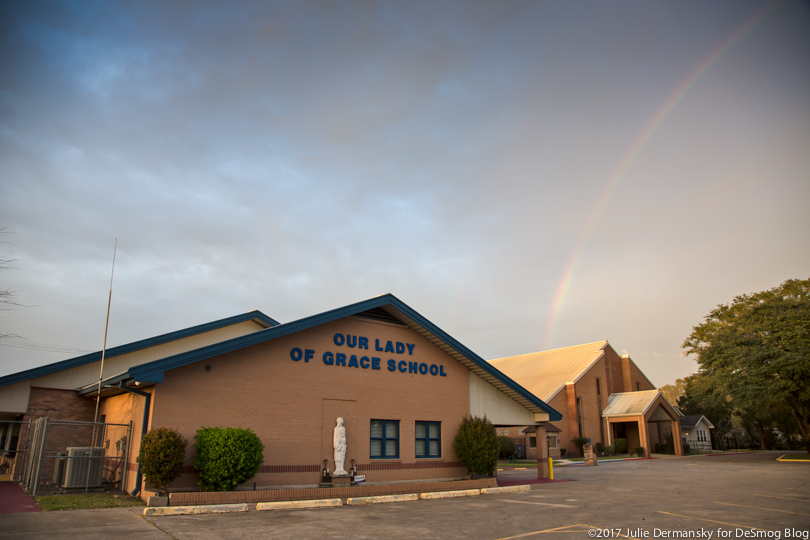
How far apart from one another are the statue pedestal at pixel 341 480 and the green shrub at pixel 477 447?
5717 millimetres

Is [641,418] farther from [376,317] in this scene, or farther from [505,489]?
[376,317]

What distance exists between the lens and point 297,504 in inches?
629

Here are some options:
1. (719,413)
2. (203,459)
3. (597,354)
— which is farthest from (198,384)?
(719,413)

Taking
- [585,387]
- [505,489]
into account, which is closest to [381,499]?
[505,489]

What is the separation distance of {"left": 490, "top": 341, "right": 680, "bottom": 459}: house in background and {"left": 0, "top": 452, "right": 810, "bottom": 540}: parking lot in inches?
1366

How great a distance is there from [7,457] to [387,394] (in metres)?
19.1

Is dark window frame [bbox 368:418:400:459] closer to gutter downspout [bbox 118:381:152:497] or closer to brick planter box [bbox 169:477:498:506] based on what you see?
brick planter box [bbox 169:477:498:506]

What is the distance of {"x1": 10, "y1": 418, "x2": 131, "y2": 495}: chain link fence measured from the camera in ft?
59.4

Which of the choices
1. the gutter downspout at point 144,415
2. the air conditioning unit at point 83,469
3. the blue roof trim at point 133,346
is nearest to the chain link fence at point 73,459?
the air conditioning unit at point 83,469

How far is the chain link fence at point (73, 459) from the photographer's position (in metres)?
18.1

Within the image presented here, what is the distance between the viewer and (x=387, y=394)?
72.5 feet

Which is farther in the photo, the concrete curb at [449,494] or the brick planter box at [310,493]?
the concrete curb at [449,494]

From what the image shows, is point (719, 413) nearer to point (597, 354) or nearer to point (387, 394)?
point (597, 354)

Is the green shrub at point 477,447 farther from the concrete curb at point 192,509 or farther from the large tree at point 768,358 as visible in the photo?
the large tree at point 768,358
